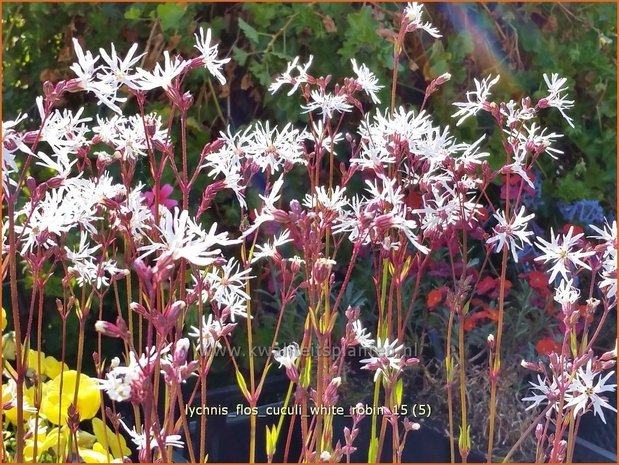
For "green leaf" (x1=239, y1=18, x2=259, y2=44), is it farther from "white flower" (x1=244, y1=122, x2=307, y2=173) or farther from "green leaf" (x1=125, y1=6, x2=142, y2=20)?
"white flower" (x1=244, y1=122, x2=307, y2=173)

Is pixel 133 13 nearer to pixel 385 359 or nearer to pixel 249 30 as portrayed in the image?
pixel 249 30

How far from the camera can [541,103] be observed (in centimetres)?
92

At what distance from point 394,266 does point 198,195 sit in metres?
0.95

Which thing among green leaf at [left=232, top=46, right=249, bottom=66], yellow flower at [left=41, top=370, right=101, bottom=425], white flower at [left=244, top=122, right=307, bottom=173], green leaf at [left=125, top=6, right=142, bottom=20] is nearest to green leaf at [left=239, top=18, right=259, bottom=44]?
green leaf at [left=232, top=46, right=249, bottom=66]

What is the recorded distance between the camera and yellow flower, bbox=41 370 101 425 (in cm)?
90

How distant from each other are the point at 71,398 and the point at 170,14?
0.93 m

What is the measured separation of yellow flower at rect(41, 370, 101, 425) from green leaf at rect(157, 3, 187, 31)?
2.87 ft

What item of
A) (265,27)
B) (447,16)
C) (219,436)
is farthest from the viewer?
(447,16)

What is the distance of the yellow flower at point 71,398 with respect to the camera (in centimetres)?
90

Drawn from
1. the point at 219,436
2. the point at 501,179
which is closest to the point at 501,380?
the point at 501,179

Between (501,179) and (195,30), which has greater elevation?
(195,30)

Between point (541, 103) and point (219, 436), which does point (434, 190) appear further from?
A: point (219, 436)

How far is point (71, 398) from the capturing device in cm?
94

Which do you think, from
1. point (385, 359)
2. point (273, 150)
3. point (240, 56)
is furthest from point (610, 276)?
point (240, 56)
